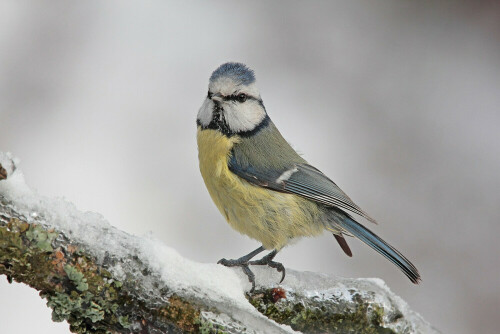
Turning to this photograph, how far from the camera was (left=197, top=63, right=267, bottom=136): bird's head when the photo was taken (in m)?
2.19

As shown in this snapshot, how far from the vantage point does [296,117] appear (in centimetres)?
417

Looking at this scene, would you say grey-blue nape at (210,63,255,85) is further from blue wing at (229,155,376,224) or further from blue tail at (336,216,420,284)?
blue tail at (336,216,420,284)

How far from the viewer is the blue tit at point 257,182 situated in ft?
7.15

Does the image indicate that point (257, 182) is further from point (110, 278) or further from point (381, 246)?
point (110, 278)

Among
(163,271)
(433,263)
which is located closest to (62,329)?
(163,271)

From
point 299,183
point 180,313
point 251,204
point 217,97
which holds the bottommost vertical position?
point 180,313

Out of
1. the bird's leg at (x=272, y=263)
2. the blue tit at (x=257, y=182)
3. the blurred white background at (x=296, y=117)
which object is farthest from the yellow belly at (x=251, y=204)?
the blurred white background at (x=296, y=117)

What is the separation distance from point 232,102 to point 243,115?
0.28 feet

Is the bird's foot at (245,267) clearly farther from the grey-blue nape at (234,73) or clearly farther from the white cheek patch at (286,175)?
the grey-blue nape at (234,73)

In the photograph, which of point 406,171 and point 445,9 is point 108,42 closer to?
point 406,171

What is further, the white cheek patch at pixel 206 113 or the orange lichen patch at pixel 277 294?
the white cheek patch at pixel 206 113

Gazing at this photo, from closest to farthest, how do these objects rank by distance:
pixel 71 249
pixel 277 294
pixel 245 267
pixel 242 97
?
pixel 71 249 → pixel 277 294 → pixel 245 267 → pixel 242 97

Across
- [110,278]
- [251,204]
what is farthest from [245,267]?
[110,278]

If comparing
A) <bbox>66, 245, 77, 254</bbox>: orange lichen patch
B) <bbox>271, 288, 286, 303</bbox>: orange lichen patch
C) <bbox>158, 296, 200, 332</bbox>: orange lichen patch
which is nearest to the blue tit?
<bbox>271, 288, 286, 303</bbox>: orange lichen patch
